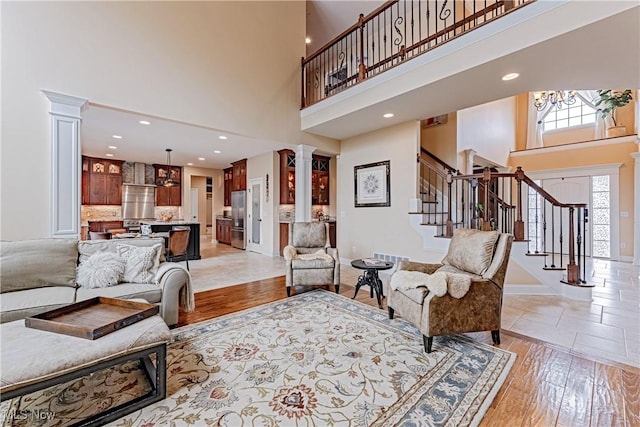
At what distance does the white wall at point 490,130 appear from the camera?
19.2 ft

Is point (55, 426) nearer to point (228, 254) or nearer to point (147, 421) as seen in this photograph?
point (147, 421)

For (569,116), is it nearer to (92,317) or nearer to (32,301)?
(92,317)

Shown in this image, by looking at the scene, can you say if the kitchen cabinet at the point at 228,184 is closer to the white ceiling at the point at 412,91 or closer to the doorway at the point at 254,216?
the white ceiling at the point at 412,91

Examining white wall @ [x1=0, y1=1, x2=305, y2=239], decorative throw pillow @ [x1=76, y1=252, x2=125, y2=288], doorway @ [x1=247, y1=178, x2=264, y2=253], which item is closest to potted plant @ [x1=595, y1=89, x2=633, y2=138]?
white wall @ [x1=0, y1=1, x2=305, y2=239]

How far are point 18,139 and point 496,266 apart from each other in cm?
527

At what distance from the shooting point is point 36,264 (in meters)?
2.60

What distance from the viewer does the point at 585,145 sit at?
A: 6.95 m

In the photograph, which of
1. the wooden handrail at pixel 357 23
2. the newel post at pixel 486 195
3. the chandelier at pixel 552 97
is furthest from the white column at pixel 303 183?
the chandelier at pixel 552 97

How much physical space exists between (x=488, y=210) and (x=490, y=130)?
377cm

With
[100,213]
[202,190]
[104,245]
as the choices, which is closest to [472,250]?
[104,245]

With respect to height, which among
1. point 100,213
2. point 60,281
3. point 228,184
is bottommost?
point 60,281

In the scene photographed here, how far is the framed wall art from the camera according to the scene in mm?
5504

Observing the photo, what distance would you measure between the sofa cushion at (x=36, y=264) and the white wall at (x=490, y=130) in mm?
6263

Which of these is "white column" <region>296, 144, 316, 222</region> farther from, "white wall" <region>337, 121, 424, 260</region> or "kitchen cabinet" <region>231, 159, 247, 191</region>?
"kitchen cabinet" <region>231, 159, 247, 191</region>
